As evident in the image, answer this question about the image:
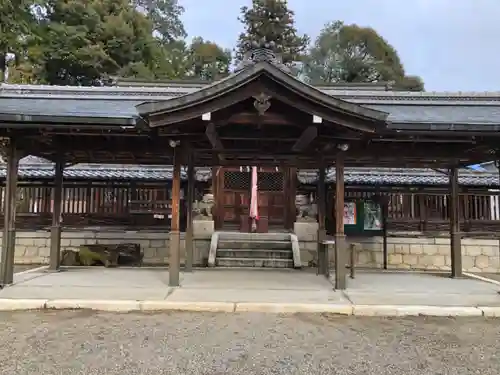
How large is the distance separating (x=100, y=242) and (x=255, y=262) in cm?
504

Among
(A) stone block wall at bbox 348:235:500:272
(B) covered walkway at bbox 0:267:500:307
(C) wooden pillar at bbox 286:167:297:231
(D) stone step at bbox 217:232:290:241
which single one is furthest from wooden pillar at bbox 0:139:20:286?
(A) stone block wall at bbox 348:235:500:272

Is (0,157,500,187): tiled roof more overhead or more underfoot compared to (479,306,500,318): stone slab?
more overhead

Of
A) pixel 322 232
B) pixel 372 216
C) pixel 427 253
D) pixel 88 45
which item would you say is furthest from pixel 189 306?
pixel 88 45

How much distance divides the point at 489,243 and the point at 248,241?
7.61 m

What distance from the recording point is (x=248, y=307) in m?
6.34

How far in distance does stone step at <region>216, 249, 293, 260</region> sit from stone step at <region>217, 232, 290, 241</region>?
0.67m

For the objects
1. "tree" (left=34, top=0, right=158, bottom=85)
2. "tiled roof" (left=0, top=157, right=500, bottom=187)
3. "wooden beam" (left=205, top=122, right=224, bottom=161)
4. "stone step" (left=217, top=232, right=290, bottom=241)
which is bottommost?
"stone step" (left=217, top=232, right=290, bottom=241)

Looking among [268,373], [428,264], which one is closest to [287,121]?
[268,373]

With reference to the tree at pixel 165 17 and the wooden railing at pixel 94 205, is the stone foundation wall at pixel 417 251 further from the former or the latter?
the tree at pixel 165 17

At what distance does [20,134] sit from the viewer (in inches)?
311

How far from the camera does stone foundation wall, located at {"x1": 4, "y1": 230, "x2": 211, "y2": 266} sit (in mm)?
12992

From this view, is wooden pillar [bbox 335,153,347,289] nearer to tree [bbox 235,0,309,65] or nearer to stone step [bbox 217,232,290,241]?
stone step [bbox 217,232,290,241]

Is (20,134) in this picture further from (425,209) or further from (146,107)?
(425,209)

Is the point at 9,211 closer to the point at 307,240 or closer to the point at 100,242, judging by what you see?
the point at 100,242
